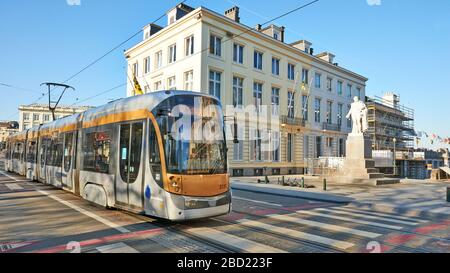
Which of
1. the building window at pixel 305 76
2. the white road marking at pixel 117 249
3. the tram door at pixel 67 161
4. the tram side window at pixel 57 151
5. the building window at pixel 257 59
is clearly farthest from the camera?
the building window at pixel 305 76

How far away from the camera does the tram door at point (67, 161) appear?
11.7 metres

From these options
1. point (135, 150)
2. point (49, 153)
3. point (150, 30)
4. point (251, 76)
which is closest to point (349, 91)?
point (251, 76)

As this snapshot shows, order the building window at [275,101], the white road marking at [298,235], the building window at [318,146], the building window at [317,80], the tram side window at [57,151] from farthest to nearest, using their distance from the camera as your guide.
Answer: the building window at [318,146] < the building window at [317,80] < the building window at [275,101] < the tram side window at [57,151] < the white road marking at [298,235]

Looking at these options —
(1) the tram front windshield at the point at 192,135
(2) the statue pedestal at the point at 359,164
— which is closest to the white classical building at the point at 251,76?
(2) the statue pedestal at the point at 359,164

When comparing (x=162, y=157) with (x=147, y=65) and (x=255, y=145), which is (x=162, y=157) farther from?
(x=147, y=65)

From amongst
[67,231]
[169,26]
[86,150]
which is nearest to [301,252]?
[67,231]

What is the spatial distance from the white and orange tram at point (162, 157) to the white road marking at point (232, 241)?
0.40 metres

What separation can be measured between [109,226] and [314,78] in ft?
116

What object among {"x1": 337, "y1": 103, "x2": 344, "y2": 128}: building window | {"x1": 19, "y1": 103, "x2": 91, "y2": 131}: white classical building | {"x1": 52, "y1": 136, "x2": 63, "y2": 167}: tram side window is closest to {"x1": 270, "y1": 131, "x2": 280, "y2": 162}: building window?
{"x1": 337, "y1": 103, "x2": 344, "y2": 128}: building window

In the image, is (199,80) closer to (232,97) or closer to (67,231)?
(232,97)

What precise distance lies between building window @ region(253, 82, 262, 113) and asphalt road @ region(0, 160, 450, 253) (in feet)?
68.6

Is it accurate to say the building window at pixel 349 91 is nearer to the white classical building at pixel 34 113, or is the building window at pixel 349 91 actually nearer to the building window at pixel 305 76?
the building window at pixel 305 76

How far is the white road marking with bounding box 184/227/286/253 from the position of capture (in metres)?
5.73
